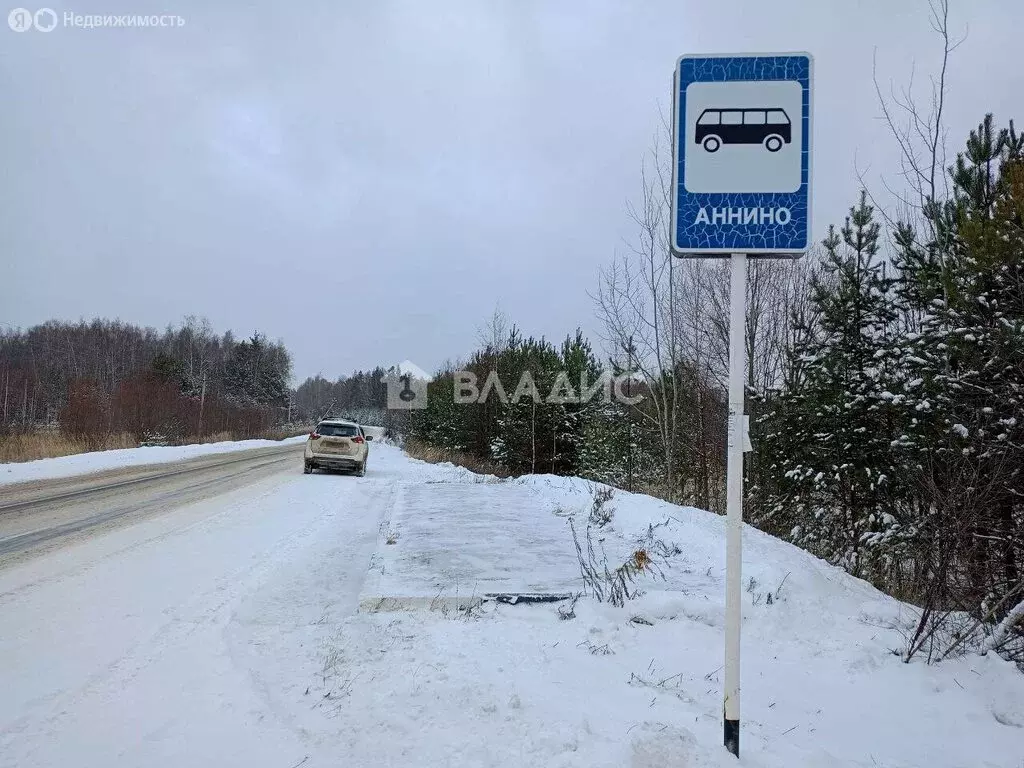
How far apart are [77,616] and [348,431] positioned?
14.9m

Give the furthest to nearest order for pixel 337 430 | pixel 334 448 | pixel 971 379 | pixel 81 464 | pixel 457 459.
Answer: pixel 457 459
pixel 337 430
pixel 334 448
pixel 81 464
pixel 971 379

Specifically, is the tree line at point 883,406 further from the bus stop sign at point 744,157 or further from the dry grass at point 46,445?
the dry grass at point 46,445

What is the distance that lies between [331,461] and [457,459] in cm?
1069

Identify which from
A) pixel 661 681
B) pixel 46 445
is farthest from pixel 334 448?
pixel 661 681

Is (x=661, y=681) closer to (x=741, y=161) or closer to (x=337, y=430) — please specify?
(x=741, y=161)

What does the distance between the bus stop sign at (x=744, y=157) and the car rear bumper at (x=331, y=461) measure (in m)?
17.4

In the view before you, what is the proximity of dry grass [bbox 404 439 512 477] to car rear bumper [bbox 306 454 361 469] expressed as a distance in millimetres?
5222

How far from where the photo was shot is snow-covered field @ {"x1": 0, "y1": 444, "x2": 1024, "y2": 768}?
2783 mm

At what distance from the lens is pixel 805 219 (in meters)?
2.82

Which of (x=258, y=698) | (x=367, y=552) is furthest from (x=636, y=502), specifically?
(x=258, y=698)

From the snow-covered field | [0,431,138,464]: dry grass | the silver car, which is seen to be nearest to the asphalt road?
the silver car

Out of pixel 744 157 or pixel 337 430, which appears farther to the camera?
pixel 337 430

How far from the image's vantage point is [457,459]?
29.2 m

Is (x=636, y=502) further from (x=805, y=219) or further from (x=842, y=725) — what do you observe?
(x=805, y=219)
